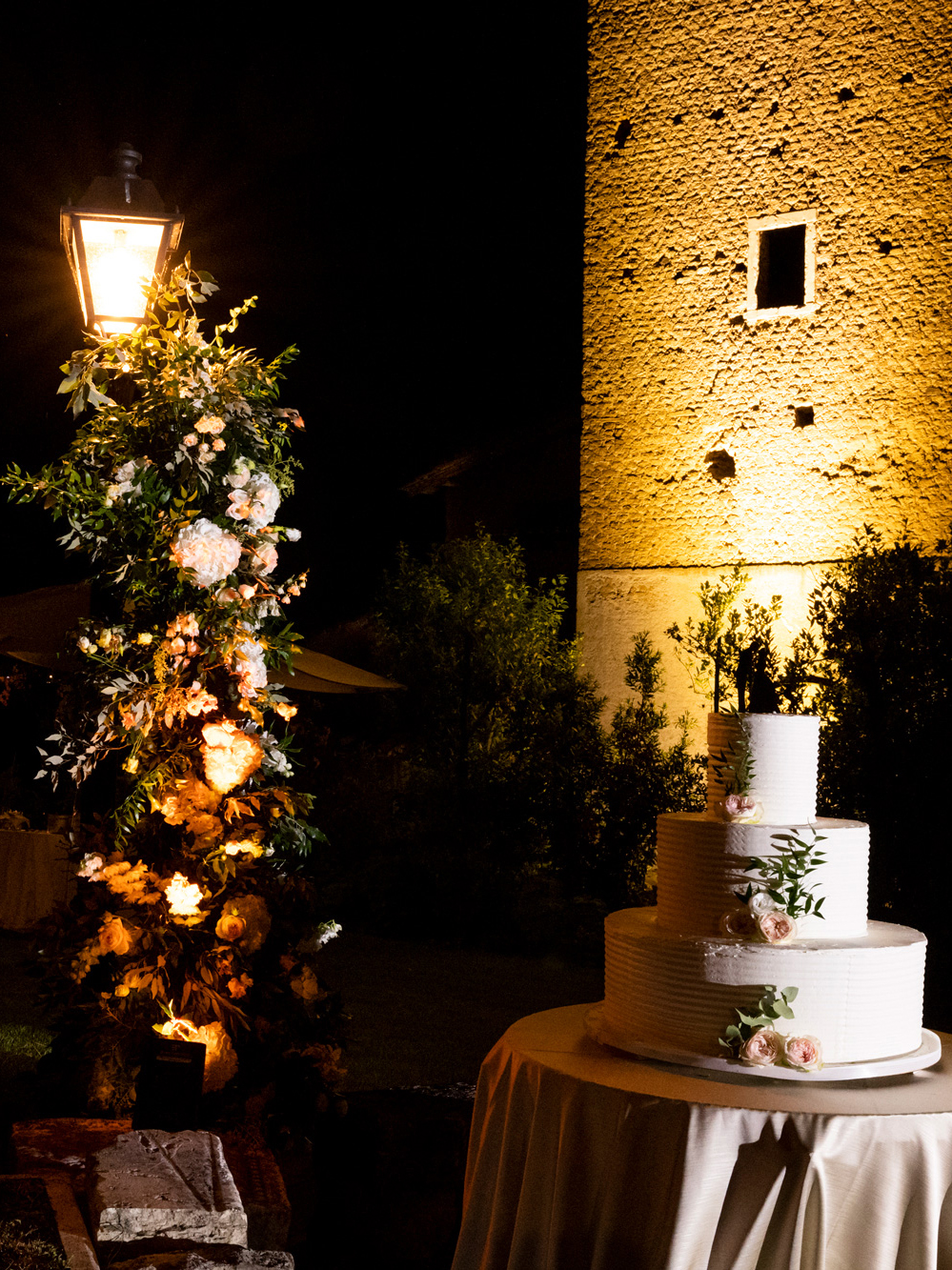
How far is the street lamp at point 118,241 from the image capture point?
15.8 feet

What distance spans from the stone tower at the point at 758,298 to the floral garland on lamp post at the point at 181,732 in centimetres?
881

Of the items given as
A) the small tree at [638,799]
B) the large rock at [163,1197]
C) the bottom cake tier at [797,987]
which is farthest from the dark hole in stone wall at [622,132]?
the large rock at [163,1197]

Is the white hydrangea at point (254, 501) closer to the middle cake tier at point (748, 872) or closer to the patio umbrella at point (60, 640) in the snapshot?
the patio umbrella at point (60, 640)

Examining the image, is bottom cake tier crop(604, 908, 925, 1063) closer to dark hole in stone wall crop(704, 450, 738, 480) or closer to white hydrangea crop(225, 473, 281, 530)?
white hydrangea crop(225, 473, 281, 530)

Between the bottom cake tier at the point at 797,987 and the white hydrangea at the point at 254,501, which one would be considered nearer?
the bottom cake tier at the point at 797,987

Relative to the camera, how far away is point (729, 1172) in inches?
126

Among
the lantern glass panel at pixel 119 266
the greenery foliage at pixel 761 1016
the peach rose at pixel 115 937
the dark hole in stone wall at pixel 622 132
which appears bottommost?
the peach rose at pixel 115 937

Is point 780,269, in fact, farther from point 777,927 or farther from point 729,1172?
point 729,1172

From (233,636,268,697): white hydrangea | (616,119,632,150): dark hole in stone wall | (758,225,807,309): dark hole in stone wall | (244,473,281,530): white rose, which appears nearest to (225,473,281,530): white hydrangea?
(244,473,281,530): white rose

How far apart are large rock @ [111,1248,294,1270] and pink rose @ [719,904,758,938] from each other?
142 cm

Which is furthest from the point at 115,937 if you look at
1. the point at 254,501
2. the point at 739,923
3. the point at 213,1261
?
the point at 739,923

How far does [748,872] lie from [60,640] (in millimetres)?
4193

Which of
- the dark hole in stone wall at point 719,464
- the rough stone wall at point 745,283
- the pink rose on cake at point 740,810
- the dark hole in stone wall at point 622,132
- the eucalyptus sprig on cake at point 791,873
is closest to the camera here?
the eucalyptus sprig on cake at point 791,873

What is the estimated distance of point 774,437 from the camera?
13523 millimetres
